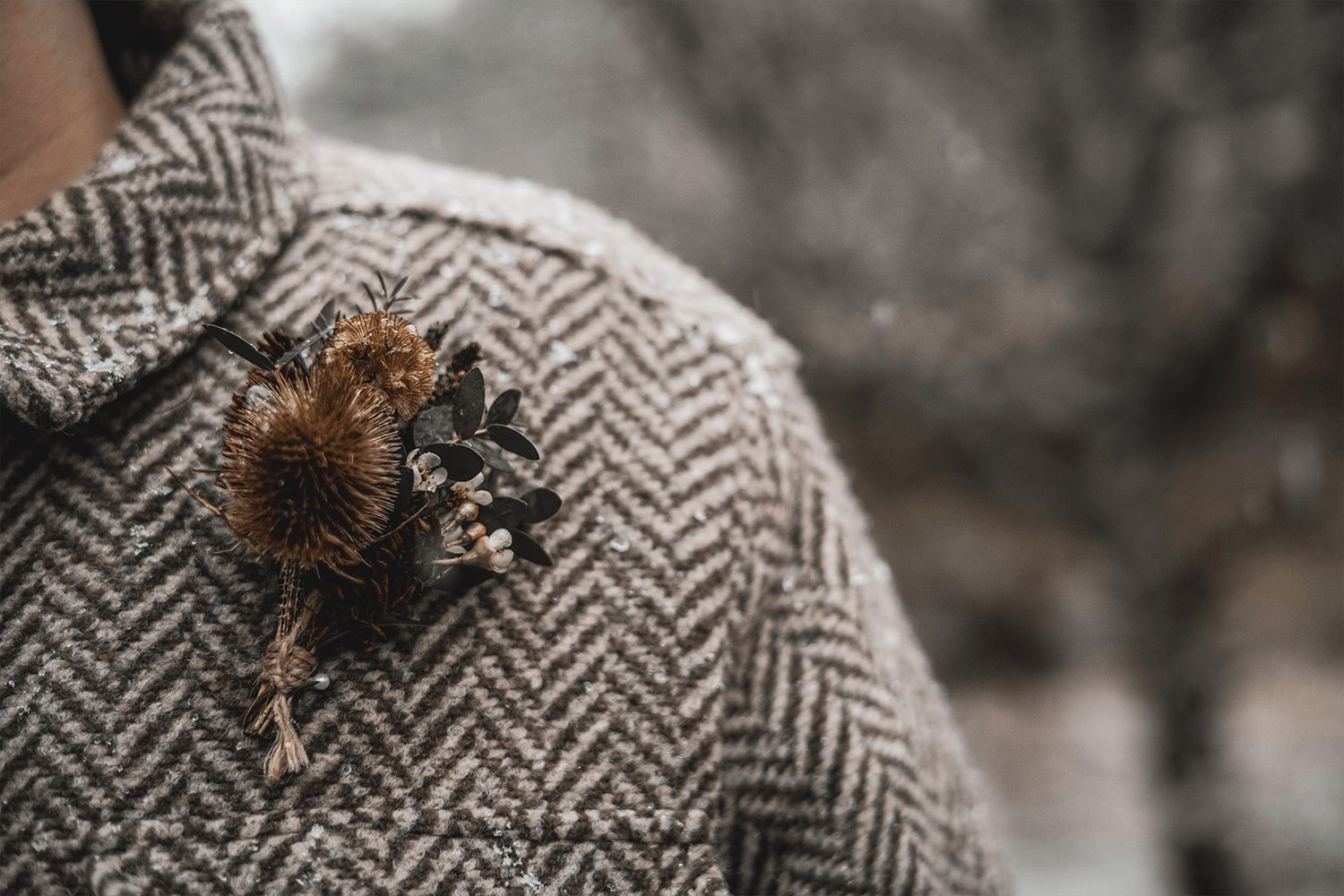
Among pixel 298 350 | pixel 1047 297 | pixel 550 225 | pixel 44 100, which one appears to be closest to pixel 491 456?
pixel 298 350

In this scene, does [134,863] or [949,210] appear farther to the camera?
[949,210]

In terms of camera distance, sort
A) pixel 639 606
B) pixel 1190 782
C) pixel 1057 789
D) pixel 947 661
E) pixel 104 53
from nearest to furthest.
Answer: pixel 639 606 < pixel 104 53 < pixel 1190 782 < pixel 1057 789 < pixel 947 661

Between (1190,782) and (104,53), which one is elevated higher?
(1190,782)

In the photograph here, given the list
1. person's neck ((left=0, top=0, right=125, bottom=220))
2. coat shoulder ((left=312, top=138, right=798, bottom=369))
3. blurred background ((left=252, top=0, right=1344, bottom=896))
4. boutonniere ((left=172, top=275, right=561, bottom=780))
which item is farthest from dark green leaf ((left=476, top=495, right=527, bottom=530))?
blurred background ((left=252, top=0, right=1344, bottom=896))

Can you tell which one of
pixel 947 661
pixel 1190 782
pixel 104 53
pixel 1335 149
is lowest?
pixel 104 53

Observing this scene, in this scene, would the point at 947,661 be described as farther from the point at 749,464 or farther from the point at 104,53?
the point at 104,53

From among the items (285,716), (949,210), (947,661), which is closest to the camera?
(285,716)

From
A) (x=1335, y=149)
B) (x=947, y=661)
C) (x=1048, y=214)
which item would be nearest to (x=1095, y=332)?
(x=1048, y=214)

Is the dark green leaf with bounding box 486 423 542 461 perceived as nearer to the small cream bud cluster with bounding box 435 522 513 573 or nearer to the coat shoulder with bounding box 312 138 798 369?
the small cream bud cluster with bounding box 435 522 513 573
